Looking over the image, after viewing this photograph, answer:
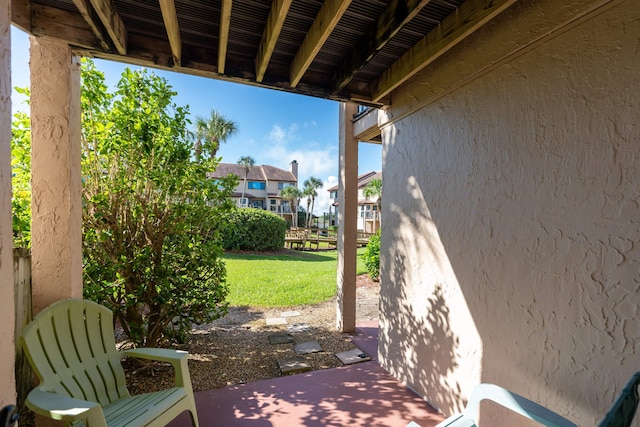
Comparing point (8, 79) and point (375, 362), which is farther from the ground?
point (8, 79)

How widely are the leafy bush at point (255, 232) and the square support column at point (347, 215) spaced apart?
9.40 meters

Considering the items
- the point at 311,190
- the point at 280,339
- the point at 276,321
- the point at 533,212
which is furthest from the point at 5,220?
the point at 311,190

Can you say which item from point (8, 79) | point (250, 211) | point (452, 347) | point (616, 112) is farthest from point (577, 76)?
point (250, 211)

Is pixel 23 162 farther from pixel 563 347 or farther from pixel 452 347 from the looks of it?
pixel 563 347

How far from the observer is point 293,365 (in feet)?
11.3

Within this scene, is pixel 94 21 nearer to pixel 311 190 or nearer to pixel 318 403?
pixel 318 403

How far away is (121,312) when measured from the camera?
306 centimetres

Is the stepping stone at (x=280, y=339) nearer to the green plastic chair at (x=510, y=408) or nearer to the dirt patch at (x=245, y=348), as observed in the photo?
the dirt patch at (x=245, y=348)

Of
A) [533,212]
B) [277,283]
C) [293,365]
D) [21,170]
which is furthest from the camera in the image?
[277,283]

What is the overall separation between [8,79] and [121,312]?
260 cm

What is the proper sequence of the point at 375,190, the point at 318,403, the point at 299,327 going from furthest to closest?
1. the point at 375,190
2. the point at 299,327
3. the point at 318,403

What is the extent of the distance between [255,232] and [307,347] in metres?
10.1

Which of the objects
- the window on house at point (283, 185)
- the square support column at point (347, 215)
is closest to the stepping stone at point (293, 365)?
the square support column at point (347, 215)

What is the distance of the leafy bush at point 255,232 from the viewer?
1325 centimetres
